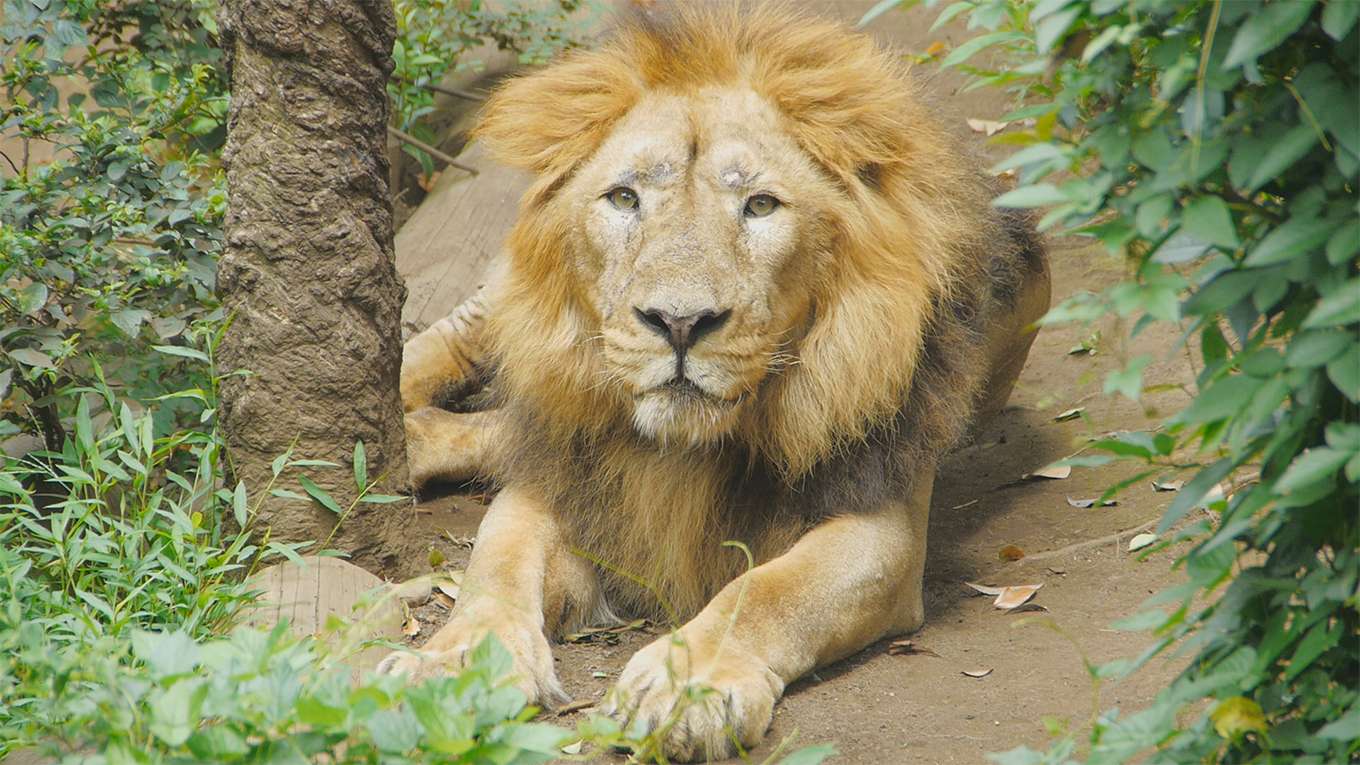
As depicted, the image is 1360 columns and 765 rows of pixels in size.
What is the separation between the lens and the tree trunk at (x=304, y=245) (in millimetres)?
3746

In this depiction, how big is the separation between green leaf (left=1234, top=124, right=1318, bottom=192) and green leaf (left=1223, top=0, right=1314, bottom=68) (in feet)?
0.46

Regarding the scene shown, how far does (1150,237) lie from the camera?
1895 mm

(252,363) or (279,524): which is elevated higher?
(252,363)

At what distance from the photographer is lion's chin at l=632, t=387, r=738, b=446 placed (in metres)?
3.38

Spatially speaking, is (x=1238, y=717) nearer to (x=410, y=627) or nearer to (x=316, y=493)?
(x=410, y=627)

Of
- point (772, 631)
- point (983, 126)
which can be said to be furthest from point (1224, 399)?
point (983, 126)

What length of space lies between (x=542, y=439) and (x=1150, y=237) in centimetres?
240

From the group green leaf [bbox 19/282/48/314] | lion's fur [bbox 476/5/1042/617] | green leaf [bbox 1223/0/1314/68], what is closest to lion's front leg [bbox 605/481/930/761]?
lion's fur [bbox 476/5/1042/617]

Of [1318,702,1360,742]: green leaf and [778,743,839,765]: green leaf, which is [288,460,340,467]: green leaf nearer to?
[778,743,839,765]: green leaf

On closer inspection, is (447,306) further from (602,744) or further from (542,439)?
(602,744)

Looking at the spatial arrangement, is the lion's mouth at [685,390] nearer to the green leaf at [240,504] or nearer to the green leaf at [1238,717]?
the green leaf at [240,504]

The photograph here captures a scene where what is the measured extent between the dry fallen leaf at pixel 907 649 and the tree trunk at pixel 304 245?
152 cm

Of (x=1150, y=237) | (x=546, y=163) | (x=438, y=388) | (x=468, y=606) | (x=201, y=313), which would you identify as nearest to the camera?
(x=1150, y=237)

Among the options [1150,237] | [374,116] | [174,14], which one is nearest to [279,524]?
[374,116]
